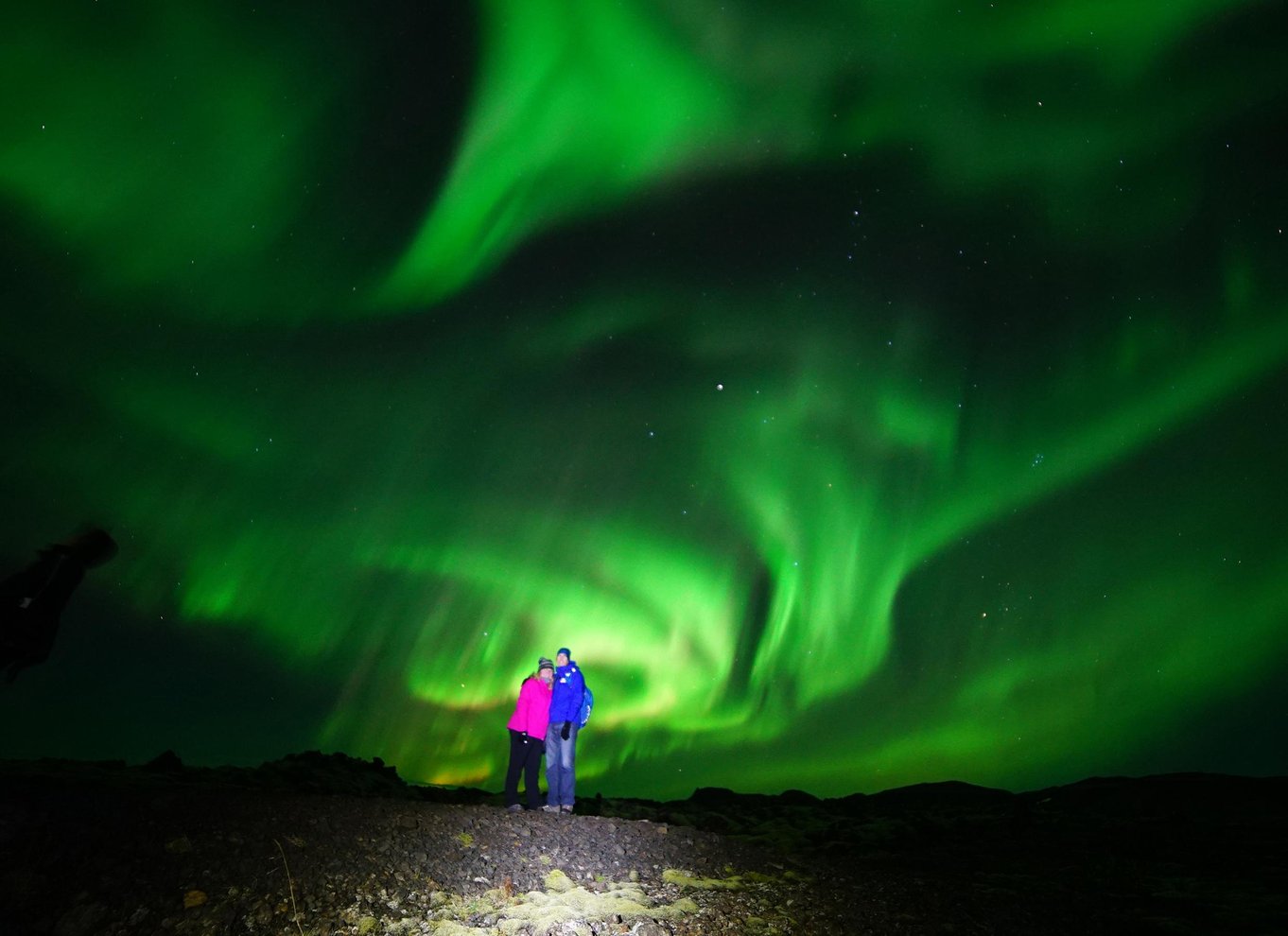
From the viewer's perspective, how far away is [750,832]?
24.5 metres

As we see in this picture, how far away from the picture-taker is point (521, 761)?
12.6 metres

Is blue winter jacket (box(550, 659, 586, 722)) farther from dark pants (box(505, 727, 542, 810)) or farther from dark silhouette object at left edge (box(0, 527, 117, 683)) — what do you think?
dark silhouette object at left edge (box(0, 527, 117, 683))

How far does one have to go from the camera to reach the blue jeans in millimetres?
12555

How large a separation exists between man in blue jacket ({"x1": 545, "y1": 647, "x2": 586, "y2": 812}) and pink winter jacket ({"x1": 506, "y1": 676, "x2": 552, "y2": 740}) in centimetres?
11

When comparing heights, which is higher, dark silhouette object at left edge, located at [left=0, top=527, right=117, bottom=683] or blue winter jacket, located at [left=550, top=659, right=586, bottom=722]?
blue winter jacket, located at [left=550, top=659, right=586, bottom=722]

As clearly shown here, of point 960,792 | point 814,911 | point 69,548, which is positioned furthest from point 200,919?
point 960,792

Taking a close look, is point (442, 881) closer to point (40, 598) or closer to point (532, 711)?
point (532, 711)

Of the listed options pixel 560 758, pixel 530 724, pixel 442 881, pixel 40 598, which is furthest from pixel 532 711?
pixel 40 598

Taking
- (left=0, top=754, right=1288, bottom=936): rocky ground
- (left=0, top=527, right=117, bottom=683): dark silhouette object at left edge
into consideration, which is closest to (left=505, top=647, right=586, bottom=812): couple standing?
(left=0, top=754, right=1288, bottom=936): rocky ground

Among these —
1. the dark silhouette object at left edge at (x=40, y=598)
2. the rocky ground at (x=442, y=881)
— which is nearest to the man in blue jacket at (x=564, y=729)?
A: the rocky ground at (x=442, y=881)

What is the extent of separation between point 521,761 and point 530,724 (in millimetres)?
640

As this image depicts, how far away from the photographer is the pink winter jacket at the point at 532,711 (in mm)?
12484

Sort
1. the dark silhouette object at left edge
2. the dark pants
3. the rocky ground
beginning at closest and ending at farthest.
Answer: the rocky ground → the dark silhouette object at left edge → the dark pants

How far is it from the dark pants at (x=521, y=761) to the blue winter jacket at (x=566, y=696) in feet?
1.93
